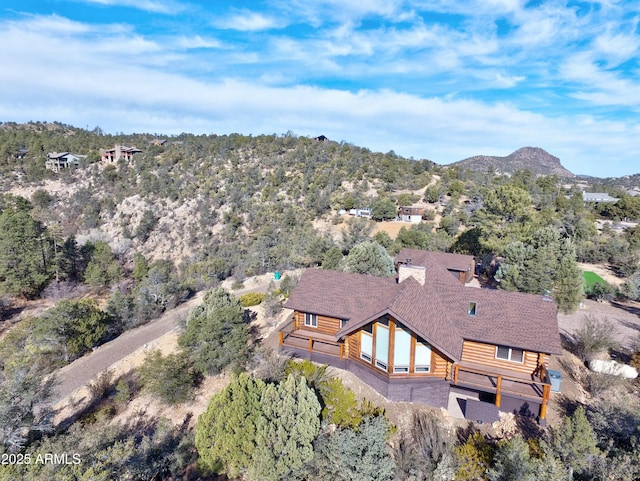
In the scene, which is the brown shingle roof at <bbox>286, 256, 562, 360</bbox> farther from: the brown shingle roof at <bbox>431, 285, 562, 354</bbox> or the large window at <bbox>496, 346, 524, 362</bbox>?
the large window at <bbox>496, 346, 524, 362</bbox>

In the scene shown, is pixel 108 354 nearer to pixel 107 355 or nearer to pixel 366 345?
pixel 107 355

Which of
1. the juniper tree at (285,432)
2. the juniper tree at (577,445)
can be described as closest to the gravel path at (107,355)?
the juniper tree at (285,432)

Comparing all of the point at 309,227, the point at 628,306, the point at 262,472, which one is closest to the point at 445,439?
the point at 262,472

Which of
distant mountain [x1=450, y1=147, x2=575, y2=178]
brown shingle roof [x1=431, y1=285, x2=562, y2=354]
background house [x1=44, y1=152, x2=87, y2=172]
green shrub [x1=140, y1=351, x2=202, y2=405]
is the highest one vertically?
distant mountain [x1=450, y1=147, x2=575, y2=178]

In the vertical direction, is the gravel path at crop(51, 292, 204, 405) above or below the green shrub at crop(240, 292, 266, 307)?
below

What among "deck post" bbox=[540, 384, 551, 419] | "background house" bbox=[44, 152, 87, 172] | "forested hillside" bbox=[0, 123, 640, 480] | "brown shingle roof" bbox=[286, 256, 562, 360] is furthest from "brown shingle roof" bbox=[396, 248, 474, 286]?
"background house" bbox=[44, 152, 87, 172]

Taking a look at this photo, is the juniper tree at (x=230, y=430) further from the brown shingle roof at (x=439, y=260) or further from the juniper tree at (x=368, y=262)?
the juniper tree at (x=368, y=262)

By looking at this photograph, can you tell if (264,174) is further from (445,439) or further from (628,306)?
(445,439)
